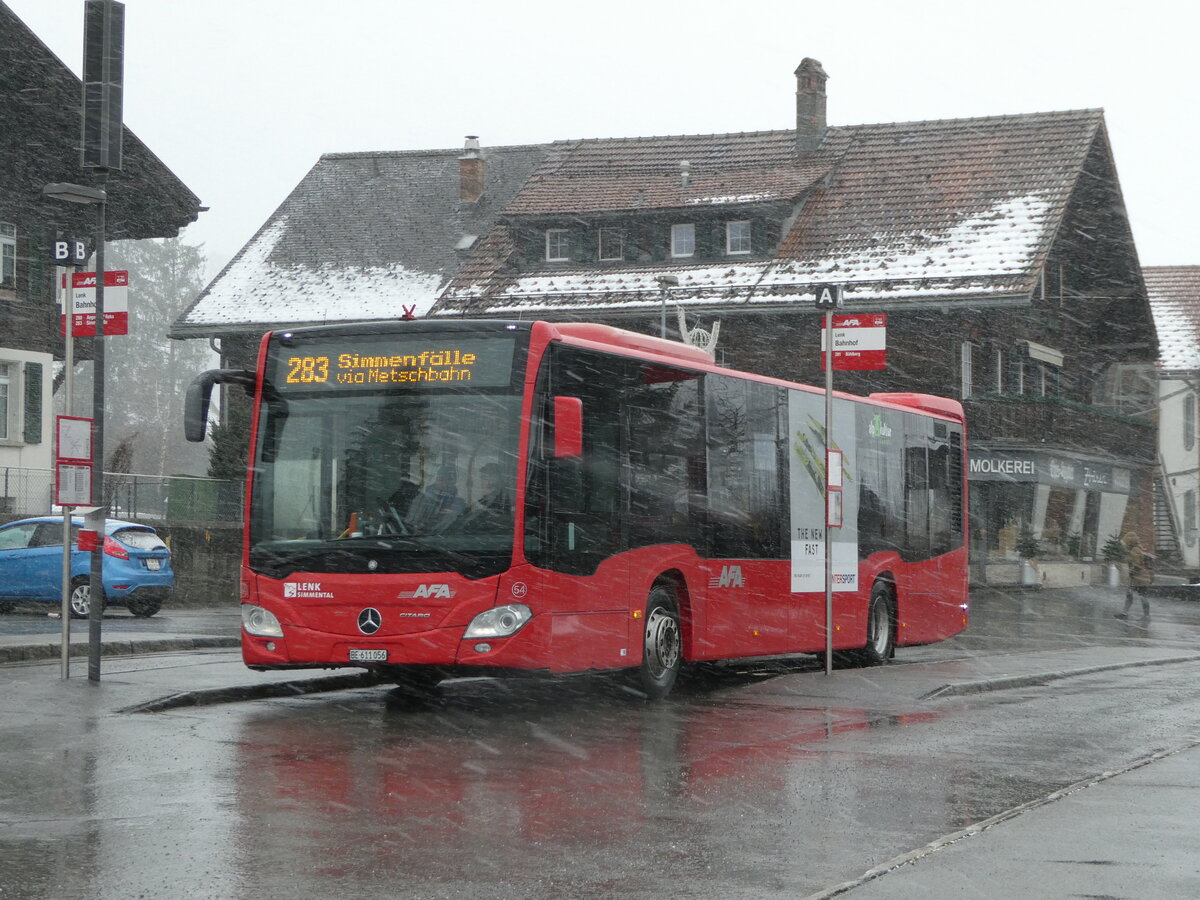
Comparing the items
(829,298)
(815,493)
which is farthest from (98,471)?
(815,493)

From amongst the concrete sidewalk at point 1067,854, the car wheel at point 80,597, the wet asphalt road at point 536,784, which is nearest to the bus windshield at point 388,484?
the wet asphalt road at point 536,784

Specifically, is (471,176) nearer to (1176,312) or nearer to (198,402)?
(1176,312)

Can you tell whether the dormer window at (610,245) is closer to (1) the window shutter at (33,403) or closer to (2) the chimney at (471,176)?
(2) the chimney at (471,176)

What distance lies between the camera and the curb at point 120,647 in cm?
1650

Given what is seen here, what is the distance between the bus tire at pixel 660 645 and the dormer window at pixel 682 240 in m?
30.1

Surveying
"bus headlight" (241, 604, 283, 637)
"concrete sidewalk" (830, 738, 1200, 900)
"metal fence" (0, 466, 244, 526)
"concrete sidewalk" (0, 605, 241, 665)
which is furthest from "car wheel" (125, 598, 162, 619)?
"concrete sidewalk" (830, 738, 1200, 900)

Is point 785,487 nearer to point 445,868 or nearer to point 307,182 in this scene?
point 445,868

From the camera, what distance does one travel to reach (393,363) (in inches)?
527

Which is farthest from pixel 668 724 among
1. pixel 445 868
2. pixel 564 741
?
pixel 445 868

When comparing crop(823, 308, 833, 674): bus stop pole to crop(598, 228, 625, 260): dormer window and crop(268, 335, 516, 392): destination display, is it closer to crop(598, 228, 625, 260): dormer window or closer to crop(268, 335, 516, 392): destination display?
crop(268, 335, 516, 392): destination display

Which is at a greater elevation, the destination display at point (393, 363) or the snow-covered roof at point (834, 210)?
the snow-covered roof at point (834, 210)

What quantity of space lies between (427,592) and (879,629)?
26.8ft

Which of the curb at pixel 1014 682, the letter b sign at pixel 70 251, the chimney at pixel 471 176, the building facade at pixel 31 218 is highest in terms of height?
the chimney at pixel 471 176

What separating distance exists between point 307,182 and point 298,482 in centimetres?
4078
